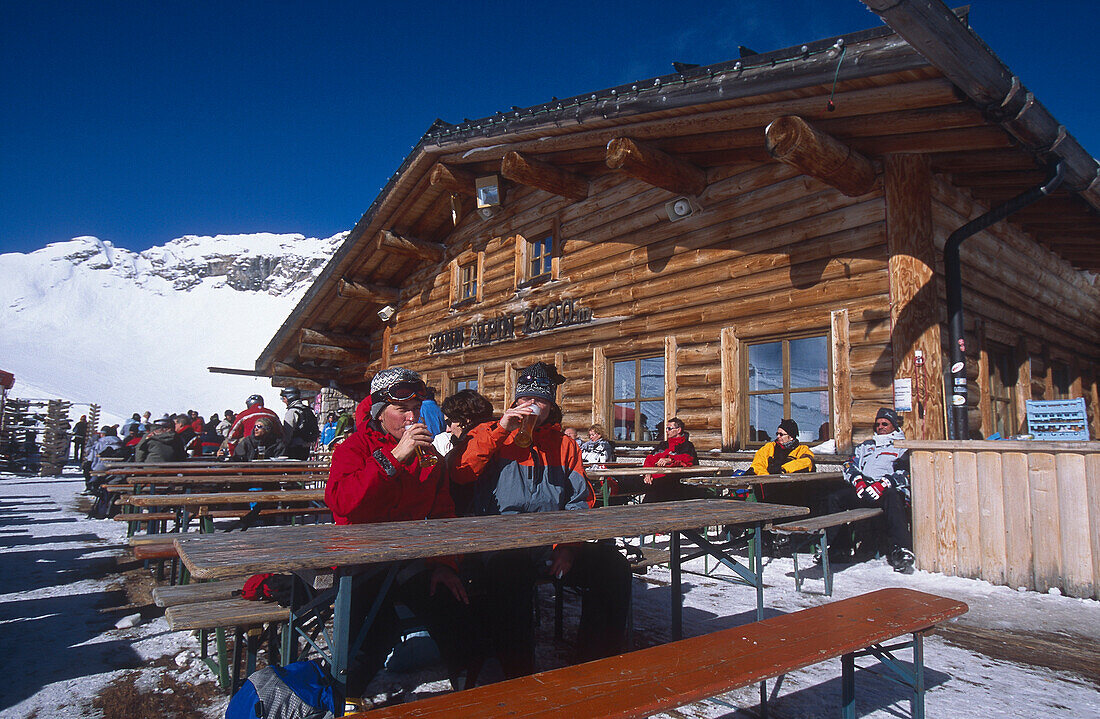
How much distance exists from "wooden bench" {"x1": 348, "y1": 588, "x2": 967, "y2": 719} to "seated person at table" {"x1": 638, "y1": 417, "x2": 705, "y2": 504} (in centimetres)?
420

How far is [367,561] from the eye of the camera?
1983mm

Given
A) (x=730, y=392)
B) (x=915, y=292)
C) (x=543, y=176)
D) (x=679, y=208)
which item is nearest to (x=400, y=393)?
(x=915, y=292)

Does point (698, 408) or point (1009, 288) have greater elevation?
point (1009, 288)

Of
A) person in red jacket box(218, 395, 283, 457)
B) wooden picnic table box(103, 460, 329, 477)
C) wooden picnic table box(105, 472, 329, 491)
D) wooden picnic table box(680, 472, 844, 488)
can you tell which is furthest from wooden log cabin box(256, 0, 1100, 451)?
wooden picnic table box(105, 472, 329, 491)

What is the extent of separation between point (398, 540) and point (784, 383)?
6.17 metres

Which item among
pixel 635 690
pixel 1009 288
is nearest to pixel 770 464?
pixel 1009 288

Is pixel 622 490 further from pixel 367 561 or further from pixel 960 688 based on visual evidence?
pixel 367 561

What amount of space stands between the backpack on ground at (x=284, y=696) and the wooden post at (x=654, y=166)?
677cm

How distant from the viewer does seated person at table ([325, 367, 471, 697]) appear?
2.70 m

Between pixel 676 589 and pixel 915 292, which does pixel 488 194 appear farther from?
pixel 676 589

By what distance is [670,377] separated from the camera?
8617 millimetres

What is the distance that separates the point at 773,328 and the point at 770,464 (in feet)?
5.73

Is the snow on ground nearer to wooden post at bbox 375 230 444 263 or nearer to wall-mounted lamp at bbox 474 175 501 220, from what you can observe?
wall-mounted lamp at bbox 474 175 501 220

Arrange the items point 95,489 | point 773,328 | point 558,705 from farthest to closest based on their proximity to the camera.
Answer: point 95,489, point 773,328, point 558,705
